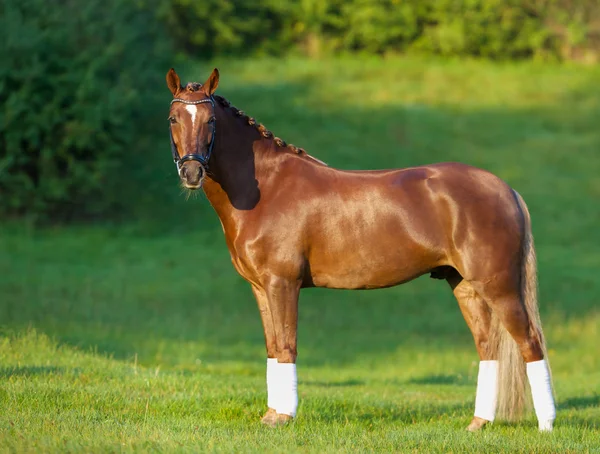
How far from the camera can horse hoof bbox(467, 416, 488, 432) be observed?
26.4 ft

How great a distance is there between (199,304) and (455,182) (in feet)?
45.3

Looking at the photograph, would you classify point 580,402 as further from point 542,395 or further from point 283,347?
point 283,347

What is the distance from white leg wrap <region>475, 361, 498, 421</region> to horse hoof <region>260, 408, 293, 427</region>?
165 centimetres

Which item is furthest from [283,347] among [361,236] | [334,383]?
[334,383]

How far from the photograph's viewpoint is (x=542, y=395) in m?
7.82

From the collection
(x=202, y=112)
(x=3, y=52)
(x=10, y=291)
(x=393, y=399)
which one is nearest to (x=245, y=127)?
(x=202, y=112)

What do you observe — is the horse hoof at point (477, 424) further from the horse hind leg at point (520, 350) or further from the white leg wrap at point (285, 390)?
the white leg wrap at point (285, 390)

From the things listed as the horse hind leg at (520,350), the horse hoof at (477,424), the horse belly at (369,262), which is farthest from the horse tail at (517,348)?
the horse belly at (369,262)

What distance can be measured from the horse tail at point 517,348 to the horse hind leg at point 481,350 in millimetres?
58

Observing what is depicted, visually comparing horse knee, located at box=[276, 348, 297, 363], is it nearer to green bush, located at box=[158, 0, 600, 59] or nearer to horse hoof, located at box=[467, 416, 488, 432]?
horse hoof, located at box=[467, 416, 488, 432]

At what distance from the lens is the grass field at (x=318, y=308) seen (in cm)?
761

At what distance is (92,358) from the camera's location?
35.4 ft

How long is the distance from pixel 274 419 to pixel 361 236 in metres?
1.64

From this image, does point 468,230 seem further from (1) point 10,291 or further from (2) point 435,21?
(2) point 435,21
